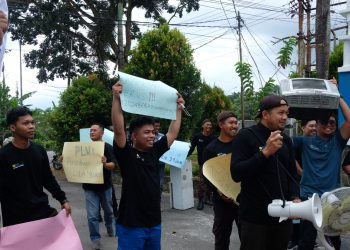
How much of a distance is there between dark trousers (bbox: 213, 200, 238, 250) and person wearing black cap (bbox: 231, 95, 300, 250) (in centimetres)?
147

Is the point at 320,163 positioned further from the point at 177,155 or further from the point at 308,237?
the point at 177,155

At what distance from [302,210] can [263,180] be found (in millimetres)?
446

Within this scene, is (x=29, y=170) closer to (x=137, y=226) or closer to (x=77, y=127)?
(x=137, y=226)

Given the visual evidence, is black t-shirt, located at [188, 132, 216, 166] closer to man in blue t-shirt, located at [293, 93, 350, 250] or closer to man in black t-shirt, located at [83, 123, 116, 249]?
man in black t-shirt, located at [83, 123, 116, 249]

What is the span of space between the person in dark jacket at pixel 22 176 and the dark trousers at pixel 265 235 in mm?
1634

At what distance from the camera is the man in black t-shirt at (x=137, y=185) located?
362 cm

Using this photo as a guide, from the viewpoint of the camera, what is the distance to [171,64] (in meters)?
9.80

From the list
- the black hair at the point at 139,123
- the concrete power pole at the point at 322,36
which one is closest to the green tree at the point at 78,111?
the concrete power pole at the point at 322,36

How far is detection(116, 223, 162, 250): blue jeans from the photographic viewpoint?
3627mm

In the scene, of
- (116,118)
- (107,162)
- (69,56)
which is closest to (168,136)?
(116,118)

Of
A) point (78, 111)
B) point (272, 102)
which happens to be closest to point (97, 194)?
point (272, 102)

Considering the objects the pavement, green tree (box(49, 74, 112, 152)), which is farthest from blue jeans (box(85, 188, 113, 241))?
green tree (box(49, 74, 112, 152))

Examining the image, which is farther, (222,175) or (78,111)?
(78,111)

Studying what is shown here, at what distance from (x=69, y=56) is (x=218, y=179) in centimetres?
1814
